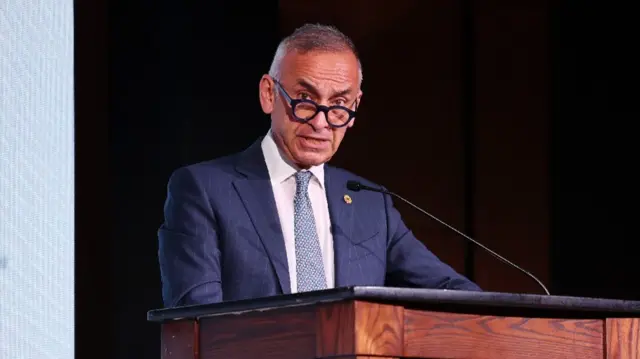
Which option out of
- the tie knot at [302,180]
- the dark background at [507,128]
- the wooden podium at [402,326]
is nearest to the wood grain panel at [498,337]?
the wooden podium at [402,326]

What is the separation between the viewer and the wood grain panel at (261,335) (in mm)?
1730

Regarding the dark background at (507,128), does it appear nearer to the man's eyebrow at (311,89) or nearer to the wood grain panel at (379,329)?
the man's eyebrow at (311,89)

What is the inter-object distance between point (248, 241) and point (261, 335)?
0.63m

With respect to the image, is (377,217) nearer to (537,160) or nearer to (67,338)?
(67,338)

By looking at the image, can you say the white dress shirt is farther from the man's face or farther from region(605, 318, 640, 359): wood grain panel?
region(605, 318, 640, 359): wood grain panel

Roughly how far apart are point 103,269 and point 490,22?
1.88 m

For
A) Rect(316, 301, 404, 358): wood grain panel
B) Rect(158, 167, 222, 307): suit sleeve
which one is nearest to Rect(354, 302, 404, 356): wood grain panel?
Rect(316, 301, 404, 358): wood grain panel

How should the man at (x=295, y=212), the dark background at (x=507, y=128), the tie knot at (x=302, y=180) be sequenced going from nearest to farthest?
the man at (x=295, y=212) < the tie knot at (x=302, y=180) < the dark background at (x=507, y=128)

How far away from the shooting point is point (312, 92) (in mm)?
2564

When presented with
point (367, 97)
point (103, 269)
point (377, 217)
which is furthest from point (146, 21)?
point (367, 97)

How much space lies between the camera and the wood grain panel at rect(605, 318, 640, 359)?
1921 mm

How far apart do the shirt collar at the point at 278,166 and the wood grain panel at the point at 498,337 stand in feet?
2.79

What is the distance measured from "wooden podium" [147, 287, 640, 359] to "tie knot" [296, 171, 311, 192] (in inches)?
26.0

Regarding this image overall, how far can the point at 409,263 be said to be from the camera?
265 cm
